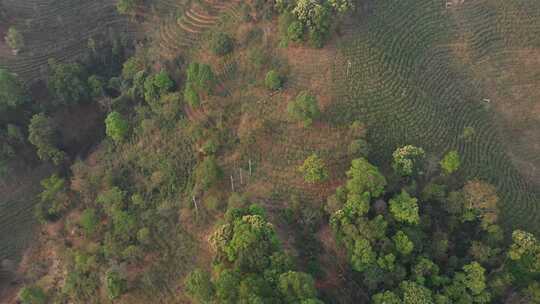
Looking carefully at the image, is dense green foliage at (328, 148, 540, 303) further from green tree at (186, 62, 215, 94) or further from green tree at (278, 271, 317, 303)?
green tree at (186, 62, 215, 94)

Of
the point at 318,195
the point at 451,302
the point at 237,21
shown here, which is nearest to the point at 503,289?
the point at 451,302

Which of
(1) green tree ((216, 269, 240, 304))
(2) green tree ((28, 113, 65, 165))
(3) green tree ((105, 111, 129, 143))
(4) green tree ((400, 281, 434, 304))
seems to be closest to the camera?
(1) green tree ((216, 269, 240, 304))

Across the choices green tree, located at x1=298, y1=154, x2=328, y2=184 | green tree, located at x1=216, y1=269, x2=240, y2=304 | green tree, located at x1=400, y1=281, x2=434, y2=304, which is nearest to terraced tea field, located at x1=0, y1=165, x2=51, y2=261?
green tree, located at x1=216, y1=269, x2=240, y2=304

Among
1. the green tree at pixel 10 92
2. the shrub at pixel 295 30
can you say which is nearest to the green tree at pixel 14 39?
the green tree at pixel 10 92

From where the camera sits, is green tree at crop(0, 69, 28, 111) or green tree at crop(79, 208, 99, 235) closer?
green tree at crop(79, 208, 99, 235)

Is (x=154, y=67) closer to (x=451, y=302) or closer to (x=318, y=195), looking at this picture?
(x=318, y=195)

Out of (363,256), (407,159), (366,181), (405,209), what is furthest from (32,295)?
(407,159)

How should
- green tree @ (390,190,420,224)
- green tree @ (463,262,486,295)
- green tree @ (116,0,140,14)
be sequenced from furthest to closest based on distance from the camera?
green tree @ (116,0,140,14)
green tree @ (390,190,420,224)
green tree @ (463,262,486,295)

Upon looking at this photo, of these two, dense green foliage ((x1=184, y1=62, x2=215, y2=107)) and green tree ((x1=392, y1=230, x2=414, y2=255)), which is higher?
dense green foliage ((x1=184, y1=62, x2=215, y2=107))

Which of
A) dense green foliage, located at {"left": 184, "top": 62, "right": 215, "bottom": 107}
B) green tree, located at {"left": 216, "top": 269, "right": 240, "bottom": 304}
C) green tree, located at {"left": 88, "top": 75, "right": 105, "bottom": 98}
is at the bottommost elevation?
green tree, located at {"left": 216, "top": 269, "right": 240, "bottom": 304}
